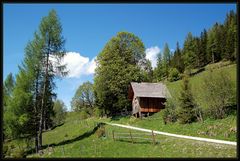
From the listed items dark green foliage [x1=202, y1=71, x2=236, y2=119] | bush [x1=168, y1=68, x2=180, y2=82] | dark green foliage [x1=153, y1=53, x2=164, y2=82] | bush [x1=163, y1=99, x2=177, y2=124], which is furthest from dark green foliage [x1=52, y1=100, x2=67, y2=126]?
dark green foliage [x1=202, y1=71, x2=236, y2=119]

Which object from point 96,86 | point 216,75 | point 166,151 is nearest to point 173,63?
point 96,86

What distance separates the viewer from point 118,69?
55.2m

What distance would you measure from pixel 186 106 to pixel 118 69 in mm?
24395

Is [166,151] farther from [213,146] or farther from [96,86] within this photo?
[96,86]

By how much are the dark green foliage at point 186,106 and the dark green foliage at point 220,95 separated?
81.8 inches

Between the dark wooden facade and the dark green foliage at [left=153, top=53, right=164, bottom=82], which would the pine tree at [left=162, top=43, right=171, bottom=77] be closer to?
the dark green foliage at [left=153, top=53, right=164, bottom=82]

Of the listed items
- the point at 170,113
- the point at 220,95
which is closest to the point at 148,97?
the point at 170,113

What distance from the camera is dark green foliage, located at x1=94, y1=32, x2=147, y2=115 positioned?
5528cm

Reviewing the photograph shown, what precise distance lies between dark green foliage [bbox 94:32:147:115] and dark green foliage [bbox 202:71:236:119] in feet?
84.0

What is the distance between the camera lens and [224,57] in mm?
76250

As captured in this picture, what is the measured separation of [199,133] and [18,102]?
1870cm

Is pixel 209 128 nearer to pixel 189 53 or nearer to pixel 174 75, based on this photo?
pixel 174 75

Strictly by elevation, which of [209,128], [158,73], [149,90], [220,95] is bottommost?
[209,128]

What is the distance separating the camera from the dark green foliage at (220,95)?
29531 millimetres
